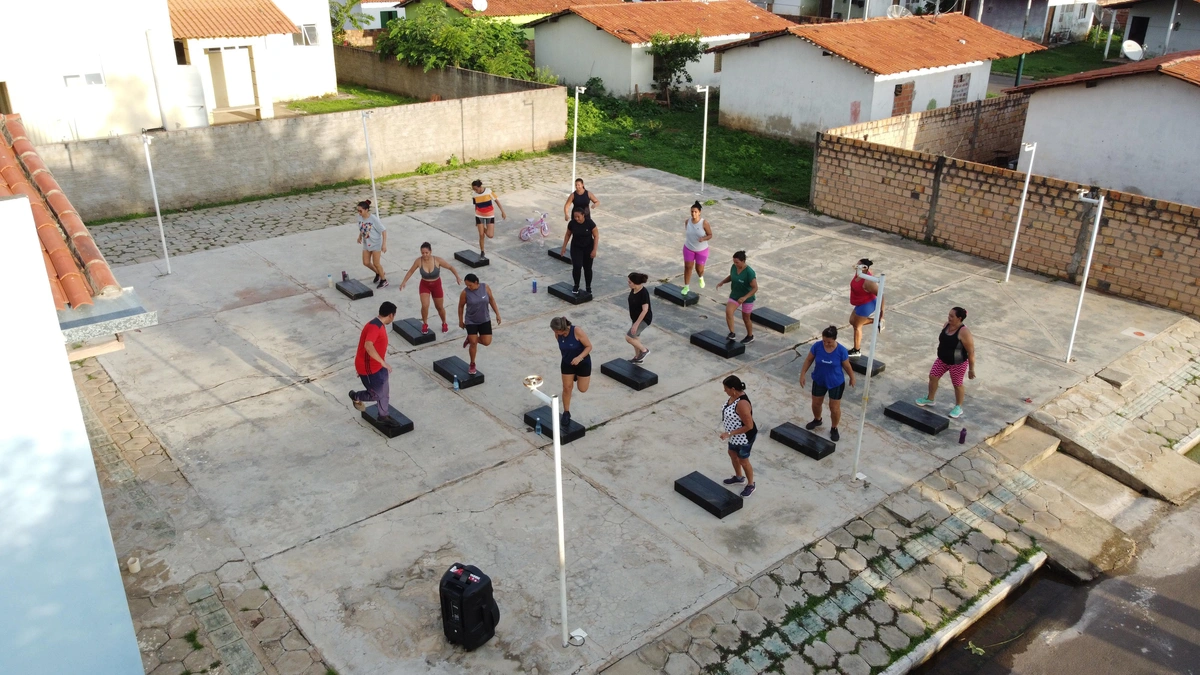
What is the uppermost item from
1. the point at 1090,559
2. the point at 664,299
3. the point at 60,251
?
the point at 60,251

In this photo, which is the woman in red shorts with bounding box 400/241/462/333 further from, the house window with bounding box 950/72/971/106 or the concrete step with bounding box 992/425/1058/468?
the house window with bounding box 950/72/971/106

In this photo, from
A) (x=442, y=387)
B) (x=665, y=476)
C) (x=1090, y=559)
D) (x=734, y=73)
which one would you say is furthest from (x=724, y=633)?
(x=734, y=73)

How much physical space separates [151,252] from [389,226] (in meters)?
4.48

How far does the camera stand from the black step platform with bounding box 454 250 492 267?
15711mm

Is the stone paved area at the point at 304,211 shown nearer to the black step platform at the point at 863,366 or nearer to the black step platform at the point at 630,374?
the black step platform at the point at 630,374

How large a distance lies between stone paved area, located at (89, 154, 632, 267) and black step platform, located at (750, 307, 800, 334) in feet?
23.1

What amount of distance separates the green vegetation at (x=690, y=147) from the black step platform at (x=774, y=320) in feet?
22.6

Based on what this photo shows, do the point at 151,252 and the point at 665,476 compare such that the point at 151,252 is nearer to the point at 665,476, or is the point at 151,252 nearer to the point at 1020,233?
the point at 665,476

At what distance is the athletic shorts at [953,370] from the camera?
34.9 ft

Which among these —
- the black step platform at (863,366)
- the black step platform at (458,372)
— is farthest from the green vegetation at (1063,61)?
the black step platform at (458,372)

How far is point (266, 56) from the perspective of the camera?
1138 inches

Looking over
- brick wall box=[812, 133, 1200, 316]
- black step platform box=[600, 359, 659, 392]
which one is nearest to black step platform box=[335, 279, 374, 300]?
black step platform box=[600, 359, 659, 392]

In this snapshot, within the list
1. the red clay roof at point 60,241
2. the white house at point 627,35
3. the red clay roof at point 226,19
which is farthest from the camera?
the white house at point 627,35

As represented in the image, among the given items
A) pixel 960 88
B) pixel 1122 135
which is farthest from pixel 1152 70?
pixel 960 88
